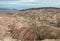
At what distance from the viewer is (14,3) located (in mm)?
1925

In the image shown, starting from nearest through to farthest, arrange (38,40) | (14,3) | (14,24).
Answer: (38,40) → (14,24) → (14,3)

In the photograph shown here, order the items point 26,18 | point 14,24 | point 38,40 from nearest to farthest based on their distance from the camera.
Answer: point 38,40, point 14,24, point 26,18

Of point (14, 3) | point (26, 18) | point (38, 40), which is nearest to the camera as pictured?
point (38, 40)

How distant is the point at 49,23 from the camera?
1.07m

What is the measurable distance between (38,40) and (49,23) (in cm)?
25

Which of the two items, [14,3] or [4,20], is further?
[14,3]

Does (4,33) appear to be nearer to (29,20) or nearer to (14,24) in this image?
(14,24)

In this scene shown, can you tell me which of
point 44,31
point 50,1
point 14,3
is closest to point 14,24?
point 44,31

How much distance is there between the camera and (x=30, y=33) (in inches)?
34.9

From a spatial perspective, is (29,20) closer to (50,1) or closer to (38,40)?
(38,40)

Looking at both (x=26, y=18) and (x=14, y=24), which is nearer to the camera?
(x=14, y=24)

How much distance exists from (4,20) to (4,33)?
22 centimetres

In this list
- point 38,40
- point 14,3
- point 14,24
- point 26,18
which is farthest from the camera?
point 14,3

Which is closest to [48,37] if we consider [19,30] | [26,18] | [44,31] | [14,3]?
[44,31]
